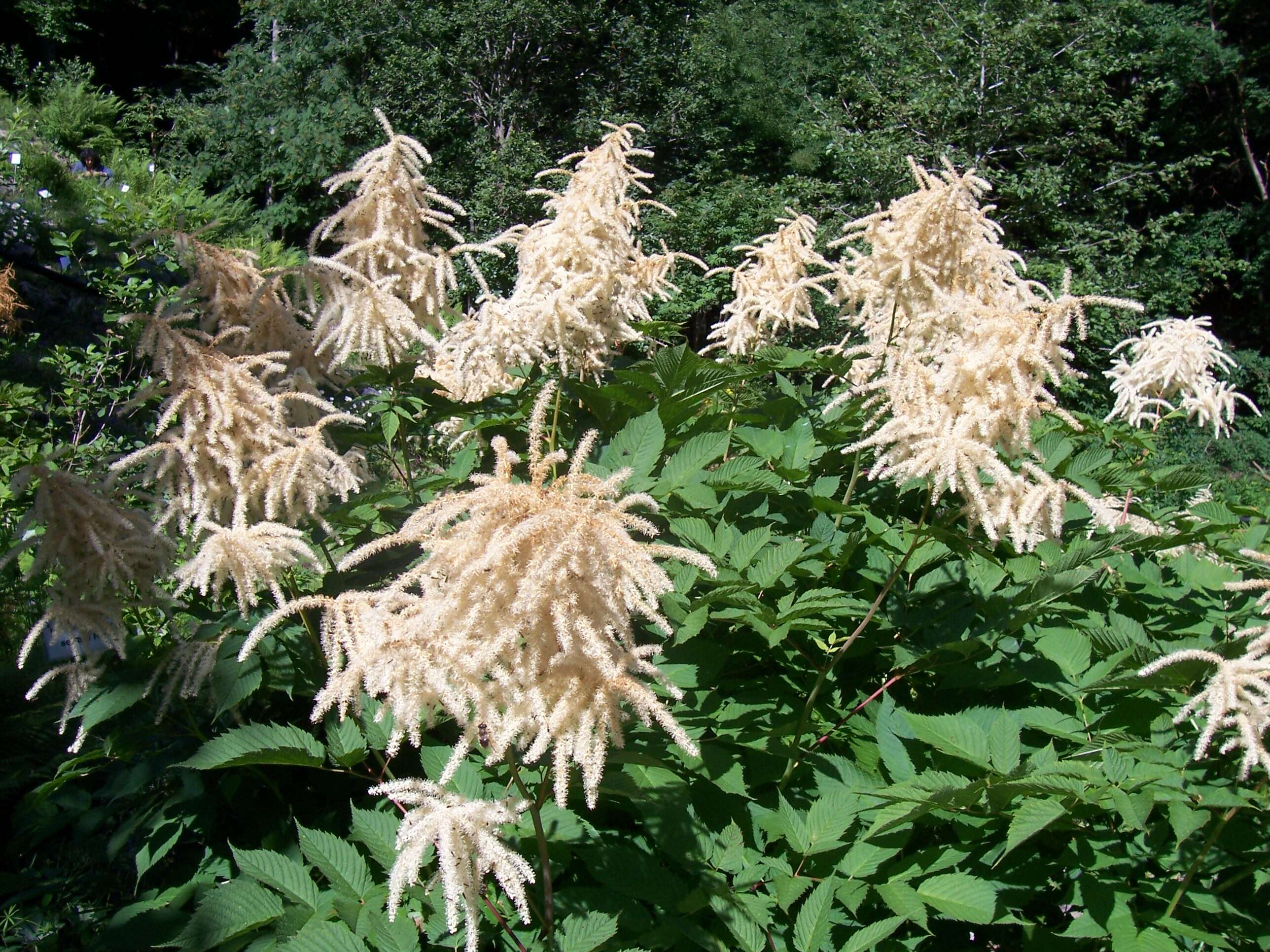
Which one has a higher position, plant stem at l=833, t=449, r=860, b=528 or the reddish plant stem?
plant stem at l=833, t=449, r=860, b=528

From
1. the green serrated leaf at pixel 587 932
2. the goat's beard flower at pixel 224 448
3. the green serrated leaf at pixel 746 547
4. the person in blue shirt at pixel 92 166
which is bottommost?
the person in blue shirt at pixel 92 166

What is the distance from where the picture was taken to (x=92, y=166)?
43.4ft

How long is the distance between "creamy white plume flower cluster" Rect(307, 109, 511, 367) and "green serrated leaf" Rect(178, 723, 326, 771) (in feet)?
3.00

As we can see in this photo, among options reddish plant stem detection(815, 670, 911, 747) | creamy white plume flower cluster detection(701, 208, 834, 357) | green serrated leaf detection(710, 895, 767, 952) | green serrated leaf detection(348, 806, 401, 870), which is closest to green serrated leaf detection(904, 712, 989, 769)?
reddish plant stem detection(815, 670, 911, 747)

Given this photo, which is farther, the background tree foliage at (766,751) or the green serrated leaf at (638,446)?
the green serrated leaf at (638,446)

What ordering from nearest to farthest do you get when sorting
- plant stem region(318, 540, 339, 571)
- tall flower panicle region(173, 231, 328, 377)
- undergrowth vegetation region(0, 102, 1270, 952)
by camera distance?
undergrowth vegetation region(0, 102, 1270, 952), plant stem region(318, 540, 339, 571), tall flower panicle region(173, 231, 328, 377)

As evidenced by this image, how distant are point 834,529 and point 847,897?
860 mm

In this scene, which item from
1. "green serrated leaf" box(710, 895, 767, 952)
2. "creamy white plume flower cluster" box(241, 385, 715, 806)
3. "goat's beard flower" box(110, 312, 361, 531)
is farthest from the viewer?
"goat's beard flower" box(110, 312, 361, 531)

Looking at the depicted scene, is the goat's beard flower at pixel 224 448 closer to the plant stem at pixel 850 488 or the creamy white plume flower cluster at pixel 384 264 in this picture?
the creamy white plume flower cluster at pixel 384 264

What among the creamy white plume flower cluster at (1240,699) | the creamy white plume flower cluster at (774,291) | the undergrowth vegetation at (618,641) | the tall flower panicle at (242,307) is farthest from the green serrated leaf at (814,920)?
the creamy white plume flower cluster at (774,291)

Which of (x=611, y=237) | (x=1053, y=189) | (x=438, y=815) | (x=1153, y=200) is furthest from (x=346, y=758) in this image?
(x=1153, y=200)

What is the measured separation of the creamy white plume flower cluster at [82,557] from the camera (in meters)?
1.79

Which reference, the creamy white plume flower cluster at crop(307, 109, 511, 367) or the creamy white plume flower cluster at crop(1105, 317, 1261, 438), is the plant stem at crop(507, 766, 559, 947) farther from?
the creamy white plume flower cluster at crop(1105, 317, 1261, 438)

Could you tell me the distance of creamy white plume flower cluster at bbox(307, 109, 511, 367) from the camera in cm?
223
